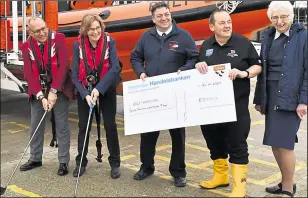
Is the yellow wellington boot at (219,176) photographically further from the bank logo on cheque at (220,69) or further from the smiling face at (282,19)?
the smiling face at (282,19)

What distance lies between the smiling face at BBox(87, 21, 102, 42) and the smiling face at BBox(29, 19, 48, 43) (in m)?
0.52

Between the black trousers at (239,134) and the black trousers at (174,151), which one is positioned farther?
the black trousers at (174,151)

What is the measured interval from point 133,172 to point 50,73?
1.32 metres

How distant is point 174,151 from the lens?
3973mm

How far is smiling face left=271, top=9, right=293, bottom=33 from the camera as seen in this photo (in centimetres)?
332

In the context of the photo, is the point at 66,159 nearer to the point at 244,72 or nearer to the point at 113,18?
the point at 244,72

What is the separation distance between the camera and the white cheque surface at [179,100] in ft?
11.5

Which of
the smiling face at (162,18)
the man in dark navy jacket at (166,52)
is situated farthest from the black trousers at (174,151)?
the smiling face at (162,18)

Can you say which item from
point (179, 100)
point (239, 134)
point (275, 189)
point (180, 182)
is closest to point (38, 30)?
point (179, 100)

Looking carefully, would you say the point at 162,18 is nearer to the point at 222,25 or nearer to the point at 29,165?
the point at 222,25

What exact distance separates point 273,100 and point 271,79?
6.8 inches

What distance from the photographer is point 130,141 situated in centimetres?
573

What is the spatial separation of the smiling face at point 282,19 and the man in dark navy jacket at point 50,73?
2.06 m

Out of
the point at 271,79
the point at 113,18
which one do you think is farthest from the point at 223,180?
the point at 113,18
